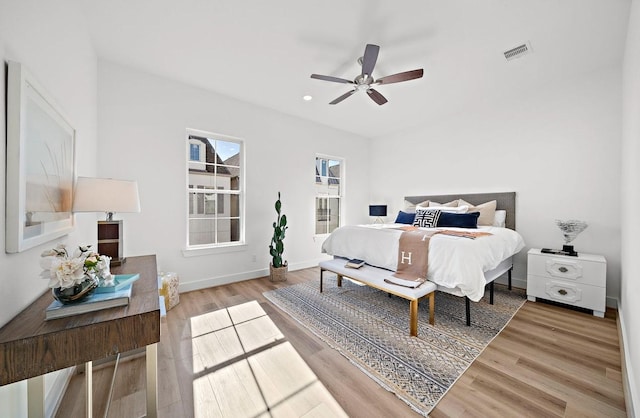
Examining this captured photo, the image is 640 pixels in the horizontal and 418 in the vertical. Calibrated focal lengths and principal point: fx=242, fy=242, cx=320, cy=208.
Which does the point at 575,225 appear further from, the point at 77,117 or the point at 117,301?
the point at 77,117

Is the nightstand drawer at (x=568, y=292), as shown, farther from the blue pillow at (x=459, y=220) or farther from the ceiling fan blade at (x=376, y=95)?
the ceiling fan blade at (x=376, y=95)

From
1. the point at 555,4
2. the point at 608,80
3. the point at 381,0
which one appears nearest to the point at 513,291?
the point at 608,80

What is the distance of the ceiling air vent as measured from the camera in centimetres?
248

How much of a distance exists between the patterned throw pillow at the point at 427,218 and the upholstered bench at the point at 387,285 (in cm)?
122

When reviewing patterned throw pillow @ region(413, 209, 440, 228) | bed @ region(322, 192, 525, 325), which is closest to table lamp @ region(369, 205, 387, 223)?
patterned throw pillow @ region(413, 209, 440, 228)

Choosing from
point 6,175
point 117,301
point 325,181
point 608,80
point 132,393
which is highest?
point 608,80

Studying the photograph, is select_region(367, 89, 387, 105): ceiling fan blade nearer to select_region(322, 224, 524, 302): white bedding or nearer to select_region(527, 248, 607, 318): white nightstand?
select_region(322, 224, 524, 302): white bedding

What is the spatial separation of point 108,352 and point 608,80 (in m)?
5.19

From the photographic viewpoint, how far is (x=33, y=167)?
1160 millimetres

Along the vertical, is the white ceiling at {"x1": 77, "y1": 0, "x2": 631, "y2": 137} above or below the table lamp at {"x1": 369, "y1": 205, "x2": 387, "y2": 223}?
above

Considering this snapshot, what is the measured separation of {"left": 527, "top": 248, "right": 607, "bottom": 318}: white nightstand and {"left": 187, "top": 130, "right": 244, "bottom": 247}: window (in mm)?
4042

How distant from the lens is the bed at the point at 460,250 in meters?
2.25

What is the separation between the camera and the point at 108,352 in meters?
0.94

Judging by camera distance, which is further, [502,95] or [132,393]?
[502,95]
